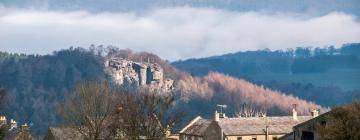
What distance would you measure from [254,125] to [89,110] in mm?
42415

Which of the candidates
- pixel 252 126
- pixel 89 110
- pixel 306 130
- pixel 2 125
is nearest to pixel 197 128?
pixel 252 126

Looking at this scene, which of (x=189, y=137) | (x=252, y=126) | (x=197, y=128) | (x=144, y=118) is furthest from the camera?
(x=197, y=128)

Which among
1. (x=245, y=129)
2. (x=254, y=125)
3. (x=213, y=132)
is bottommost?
(x=213, y=132)

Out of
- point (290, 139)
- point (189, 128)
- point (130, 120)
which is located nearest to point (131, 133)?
point (130, 120)

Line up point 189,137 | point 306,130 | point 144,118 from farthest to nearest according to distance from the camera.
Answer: point 189,137 → point 306,130 → point 144,118

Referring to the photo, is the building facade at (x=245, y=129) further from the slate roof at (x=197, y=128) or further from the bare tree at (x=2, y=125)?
the bare tree at (x=2, y=125)

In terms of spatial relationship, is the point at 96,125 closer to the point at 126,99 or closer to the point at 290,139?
the point at 126,99

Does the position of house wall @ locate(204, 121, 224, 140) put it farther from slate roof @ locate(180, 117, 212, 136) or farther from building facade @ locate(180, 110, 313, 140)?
slate roof @ locate(180, 117, 212, 136)

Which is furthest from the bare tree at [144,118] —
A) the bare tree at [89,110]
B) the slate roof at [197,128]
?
the slate roof at [197,128]

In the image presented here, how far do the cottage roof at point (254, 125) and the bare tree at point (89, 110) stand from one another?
35123 millimetres

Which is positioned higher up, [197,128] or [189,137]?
[197,128]

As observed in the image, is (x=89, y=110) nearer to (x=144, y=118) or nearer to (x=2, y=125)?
(x=144, y=118)

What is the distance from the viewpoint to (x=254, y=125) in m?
121

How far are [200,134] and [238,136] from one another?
338 inches
